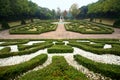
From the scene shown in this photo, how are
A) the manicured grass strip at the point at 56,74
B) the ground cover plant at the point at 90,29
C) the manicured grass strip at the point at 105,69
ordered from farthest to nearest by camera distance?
the ground cover plant at the point at 90,29 → the manicured grass strip at the point at 105,69 → the manicured grass strip at the point at 56,74

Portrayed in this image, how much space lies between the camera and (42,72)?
5.81 m

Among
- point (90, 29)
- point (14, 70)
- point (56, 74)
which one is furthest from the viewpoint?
point (90, 29)

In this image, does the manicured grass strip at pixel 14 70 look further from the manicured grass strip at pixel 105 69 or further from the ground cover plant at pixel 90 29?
the ground cover plant at pixel 90 29

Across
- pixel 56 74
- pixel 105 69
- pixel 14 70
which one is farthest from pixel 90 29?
pixel 14 70

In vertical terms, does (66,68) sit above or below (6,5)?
below

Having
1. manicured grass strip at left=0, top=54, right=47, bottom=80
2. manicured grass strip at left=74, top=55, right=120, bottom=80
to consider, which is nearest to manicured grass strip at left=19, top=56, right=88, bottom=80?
manicured grass strip at left=0, top=54, right=47, bottom=80

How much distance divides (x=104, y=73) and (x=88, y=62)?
1.09 meters

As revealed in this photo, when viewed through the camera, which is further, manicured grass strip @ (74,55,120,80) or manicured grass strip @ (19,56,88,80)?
manicured grass strip @ (74,55,120,80)

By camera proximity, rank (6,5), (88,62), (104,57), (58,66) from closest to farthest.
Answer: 1. (58,66)
2. (88,62)
3. (104,57)
4. (6,5)

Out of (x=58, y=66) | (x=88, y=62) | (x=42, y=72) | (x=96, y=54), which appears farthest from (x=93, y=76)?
(x=96, y=54)

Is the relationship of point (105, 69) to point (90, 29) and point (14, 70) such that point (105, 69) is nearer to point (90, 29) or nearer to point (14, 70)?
point (14, 70)

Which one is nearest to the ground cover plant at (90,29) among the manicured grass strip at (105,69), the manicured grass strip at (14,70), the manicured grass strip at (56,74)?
the manicured grass strip at (105,69)

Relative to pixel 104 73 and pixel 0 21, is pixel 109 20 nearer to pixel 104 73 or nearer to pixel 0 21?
pixel 0 21

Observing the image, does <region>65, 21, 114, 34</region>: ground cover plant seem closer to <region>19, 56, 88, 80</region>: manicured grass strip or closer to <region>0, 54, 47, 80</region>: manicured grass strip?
<region>19, 56, 88, 80</region>: manicured grass strip
